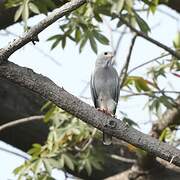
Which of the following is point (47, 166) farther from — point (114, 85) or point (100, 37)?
point (100, 37)

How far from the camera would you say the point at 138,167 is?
4.26m

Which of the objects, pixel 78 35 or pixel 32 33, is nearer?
pixel 32 33

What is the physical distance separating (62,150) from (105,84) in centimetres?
53

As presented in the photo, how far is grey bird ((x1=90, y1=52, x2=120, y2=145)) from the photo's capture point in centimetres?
385

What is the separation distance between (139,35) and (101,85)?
430 mm

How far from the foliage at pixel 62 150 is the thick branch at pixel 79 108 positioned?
1318 millimetres

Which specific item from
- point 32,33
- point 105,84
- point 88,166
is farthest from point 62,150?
point 32,33

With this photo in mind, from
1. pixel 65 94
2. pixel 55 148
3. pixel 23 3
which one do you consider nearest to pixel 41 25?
pixel 65 94

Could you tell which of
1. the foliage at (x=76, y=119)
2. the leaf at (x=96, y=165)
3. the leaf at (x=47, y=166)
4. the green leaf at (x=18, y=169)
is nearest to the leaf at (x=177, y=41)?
the foliage at (x=76, y=119)

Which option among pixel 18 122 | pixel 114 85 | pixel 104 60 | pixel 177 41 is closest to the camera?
pixel 114 85

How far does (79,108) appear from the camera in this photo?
8.39ft

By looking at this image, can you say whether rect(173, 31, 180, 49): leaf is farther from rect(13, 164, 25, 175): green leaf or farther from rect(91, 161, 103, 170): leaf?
rect(13, 164, 25, 175): green leaf

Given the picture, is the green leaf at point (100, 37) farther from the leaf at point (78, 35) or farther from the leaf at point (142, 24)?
the leaf at point (142, 24)

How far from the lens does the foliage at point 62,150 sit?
391 cm
